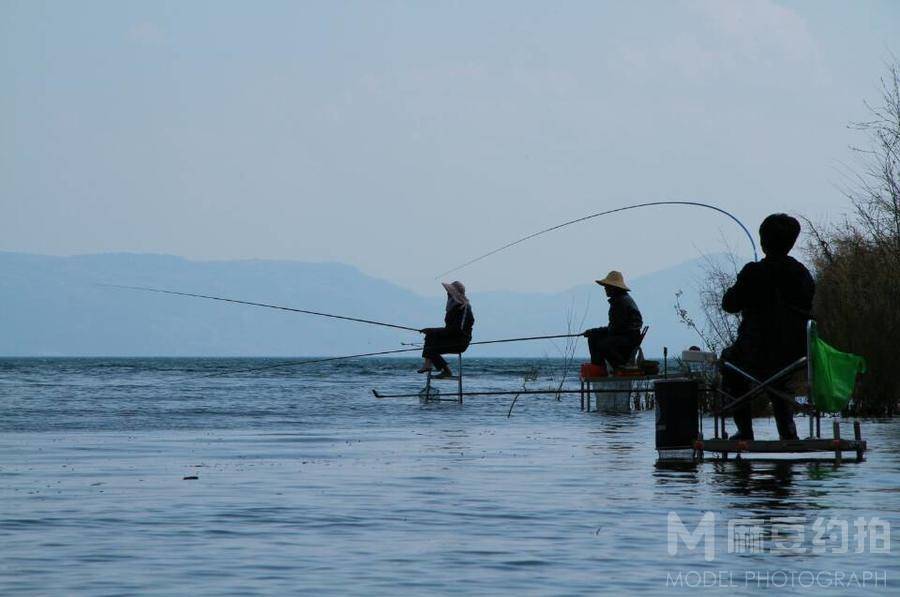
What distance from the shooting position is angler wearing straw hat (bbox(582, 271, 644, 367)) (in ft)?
65.4

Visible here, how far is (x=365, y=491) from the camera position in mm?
9414

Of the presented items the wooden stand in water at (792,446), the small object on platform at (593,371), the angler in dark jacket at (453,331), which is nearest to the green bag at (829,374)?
the wooden stand in water at (792,446)

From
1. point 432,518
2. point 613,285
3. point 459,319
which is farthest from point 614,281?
point 432,518

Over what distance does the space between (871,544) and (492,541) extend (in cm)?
160

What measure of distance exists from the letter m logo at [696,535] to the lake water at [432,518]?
3 centimetres

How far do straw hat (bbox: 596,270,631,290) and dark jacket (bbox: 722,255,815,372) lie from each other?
30.0ft

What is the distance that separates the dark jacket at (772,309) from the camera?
10.9 meters

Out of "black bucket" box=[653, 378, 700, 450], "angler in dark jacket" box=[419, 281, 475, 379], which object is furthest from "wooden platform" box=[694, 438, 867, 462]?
"angler in dark jacket" box=[419, 281, 475, 379]

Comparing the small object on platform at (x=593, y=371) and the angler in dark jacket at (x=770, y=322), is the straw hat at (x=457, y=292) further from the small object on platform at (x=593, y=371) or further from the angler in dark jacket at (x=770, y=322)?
the angler in dark jacket at (x=770, y=322)

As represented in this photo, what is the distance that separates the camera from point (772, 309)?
36.0 feet

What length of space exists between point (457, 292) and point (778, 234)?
12.0 m

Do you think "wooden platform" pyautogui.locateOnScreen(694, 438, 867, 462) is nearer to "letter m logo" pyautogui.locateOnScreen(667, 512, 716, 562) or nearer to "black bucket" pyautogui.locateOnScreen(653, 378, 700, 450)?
"black bucket" pyautogui.locateOnScreen(653, 378, 700, 450)

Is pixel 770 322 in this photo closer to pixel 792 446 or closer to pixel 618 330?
pixel 792 446

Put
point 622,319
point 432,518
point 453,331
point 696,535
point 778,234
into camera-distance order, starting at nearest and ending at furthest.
Answer: 1. point 696,535
2. point 432,518
3. point 778,234
4. point 622,319
5. point 453,331
